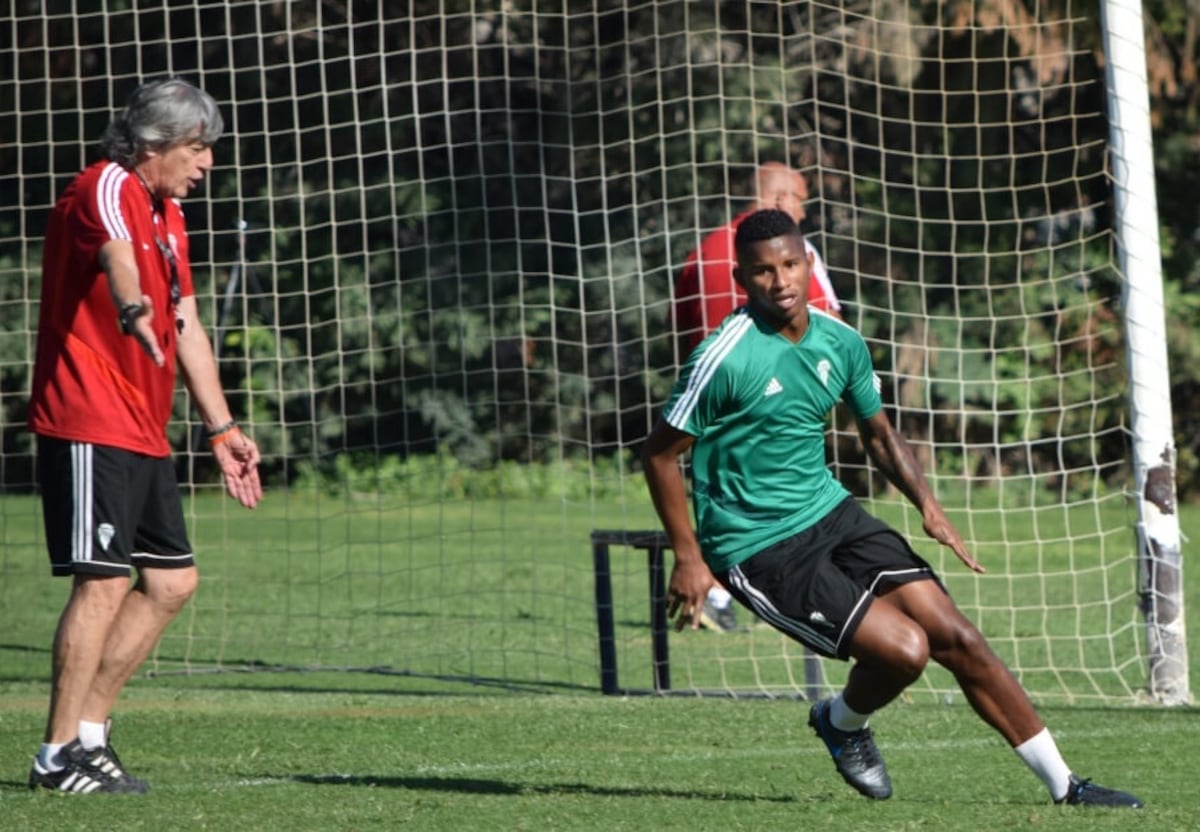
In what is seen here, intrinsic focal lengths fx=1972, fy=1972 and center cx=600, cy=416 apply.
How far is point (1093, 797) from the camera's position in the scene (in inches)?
215

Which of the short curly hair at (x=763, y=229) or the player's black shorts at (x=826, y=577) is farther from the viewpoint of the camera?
the short curly hair at (x=763, y=229)

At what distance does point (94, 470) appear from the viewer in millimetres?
5844

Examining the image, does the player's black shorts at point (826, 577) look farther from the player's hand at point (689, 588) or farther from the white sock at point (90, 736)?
the white sock at point (90, 736)

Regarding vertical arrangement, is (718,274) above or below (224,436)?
above

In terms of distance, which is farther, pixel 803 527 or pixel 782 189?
pixel 782 189

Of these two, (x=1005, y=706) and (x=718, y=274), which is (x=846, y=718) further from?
(x=718, y=274)

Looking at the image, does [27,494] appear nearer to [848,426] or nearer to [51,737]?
[848,426]

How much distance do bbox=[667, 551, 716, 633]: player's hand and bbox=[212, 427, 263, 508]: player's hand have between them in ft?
4.79

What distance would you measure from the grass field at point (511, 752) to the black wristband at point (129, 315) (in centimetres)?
136


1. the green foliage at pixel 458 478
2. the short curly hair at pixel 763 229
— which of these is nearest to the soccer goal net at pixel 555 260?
the green foliage at pixel 458 478

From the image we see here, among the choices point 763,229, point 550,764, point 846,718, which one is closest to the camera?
point 763,229

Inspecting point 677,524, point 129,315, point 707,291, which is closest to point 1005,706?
point 677,524

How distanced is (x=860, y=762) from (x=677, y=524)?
0.95 metres

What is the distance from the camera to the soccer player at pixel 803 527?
552 cm
